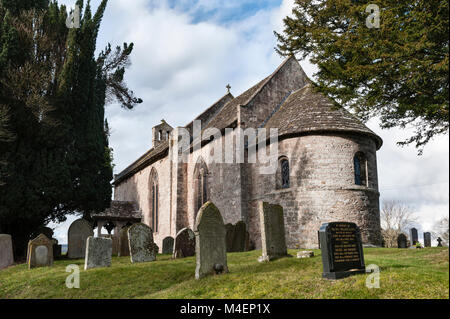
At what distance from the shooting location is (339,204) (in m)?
16.1

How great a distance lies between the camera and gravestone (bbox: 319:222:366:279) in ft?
26.3

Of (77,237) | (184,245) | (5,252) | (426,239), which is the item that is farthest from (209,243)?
(426,239)

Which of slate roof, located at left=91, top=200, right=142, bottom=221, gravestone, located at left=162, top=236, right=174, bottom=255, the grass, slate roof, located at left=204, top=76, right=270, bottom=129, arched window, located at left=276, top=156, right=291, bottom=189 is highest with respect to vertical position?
slate roof, located at left=204, top=76, right=270, bottom=129

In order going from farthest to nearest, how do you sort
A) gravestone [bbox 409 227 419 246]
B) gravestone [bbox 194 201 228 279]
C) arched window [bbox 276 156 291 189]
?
1. gravestone [bbox 409 227 419 246]
2. arched window [bbox 276 156 291 189]
3. gravestone [bbox 194 201 228 279]

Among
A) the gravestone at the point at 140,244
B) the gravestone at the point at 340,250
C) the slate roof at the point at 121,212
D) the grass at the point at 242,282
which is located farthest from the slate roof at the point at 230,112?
the gravestone at the point at 340,250

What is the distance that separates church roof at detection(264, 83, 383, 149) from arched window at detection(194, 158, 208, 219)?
4569 mm

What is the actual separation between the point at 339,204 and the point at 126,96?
52.1 ft

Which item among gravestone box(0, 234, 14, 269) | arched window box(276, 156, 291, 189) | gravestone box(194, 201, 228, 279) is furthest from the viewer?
arched window box(276, 156, 291, 189)

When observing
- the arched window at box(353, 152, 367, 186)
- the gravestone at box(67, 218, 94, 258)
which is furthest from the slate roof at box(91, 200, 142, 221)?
the arched window at box(353, 152, 367, 186)

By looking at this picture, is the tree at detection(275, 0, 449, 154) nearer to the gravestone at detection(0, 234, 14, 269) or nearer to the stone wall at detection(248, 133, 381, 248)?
the stone wall at detection(248, 133, 381, 248)

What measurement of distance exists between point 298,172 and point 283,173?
40.1 inches

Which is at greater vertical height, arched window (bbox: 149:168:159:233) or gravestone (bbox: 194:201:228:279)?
arched window (bbox: 149:168:159:233)

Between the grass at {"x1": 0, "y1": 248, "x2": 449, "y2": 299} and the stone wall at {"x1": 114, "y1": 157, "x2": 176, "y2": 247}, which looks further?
the stone wall at {"x1": 114, "y1": 157, "x2": 176, "y2": 247}

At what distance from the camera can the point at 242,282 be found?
844cm
